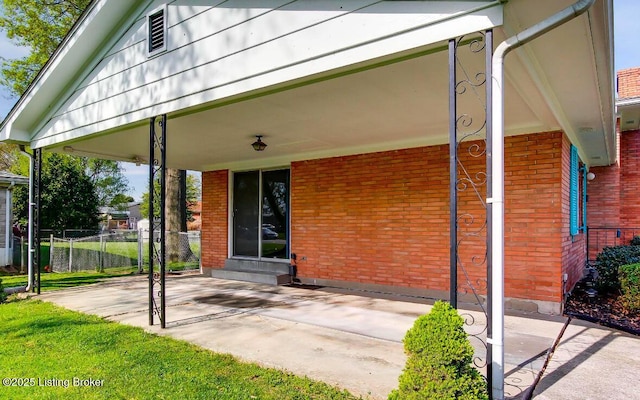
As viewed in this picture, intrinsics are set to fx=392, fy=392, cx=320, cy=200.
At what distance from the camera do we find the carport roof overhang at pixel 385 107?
3.27m

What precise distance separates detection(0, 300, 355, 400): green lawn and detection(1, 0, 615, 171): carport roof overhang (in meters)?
→ 2.65

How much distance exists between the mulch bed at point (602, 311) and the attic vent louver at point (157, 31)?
6587 millimetres

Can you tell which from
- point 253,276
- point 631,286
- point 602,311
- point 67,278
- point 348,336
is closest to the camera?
point 348,336

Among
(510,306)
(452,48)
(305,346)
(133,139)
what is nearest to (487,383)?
(305,346)

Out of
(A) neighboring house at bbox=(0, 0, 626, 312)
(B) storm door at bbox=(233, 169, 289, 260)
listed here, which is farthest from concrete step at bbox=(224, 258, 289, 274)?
(B) storm door at bbox=(233, 169, 289, 260)

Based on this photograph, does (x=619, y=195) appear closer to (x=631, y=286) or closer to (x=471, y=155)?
(x=631, y=286)

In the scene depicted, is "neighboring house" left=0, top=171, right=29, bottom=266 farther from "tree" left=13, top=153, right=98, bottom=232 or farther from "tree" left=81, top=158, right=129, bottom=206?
"tree" left=81, top=158, right=129, bottom=206

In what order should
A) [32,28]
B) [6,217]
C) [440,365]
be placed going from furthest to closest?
[32,28], [6,217], [440,365]

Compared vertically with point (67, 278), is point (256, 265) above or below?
above

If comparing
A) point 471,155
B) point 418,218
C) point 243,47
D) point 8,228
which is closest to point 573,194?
point 418,218

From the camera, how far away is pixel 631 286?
5.39 meters

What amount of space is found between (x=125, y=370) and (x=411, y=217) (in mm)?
4897

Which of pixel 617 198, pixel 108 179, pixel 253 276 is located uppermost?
pixel 108 179

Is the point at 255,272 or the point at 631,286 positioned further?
the point at 255,272
